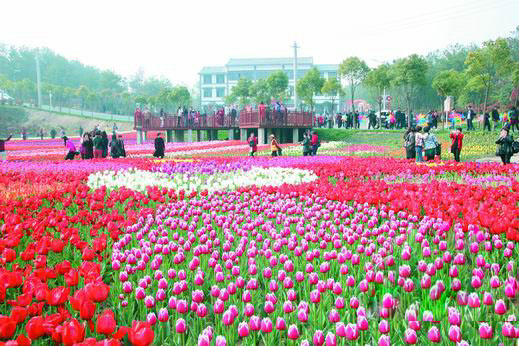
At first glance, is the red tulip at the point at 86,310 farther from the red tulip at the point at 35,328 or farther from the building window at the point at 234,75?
the building window at the point at 234,75

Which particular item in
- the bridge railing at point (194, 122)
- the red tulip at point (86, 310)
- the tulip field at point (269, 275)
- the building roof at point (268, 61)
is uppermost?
the building roof at point (268, 61)

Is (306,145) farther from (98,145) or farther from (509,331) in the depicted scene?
(509,331)

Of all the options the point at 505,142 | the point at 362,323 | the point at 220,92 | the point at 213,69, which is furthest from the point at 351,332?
the point at 213,69

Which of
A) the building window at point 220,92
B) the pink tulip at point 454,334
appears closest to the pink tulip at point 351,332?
the pink tulip at point 454,334

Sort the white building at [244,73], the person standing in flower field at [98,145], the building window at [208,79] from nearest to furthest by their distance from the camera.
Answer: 1. the person standing in flower field at [98,145]
2. the white building at [244,73]
3. the building window at [208,79]

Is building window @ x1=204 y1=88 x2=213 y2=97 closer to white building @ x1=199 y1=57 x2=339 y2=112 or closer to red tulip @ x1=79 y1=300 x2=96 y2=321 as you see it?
white building @ x1=199 y1=57 x2=339 y2=112

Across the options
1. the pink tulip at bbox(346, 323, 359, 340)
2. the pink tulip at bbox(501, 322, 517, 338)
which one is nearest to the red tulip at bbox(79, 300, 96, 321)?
the pink tulip at bbox(346, 323, 359, 340)

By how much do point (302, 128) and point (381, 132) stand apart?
604 centimetres

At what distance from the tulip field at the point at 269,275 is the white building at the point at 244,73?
93572mm

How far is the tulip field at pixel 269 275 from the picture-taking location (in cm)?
326

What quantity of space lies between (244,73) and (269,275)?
104332mm

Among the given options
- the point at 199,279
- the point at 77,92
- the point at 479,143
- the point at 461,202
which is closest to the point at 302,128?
the point at 479,143

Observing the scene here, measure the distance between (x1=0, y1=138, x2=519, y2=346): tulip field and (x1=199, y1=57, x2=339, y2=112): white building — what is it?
307ft

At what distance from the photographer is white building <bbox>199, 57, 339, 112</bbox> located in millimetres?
103438
